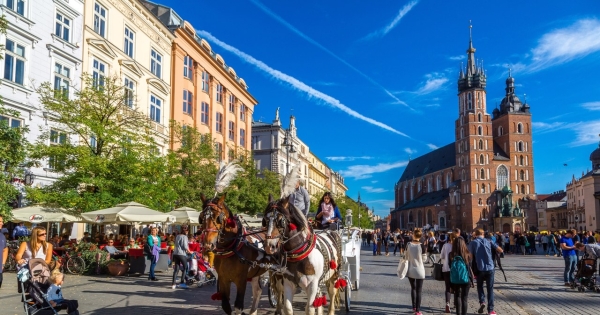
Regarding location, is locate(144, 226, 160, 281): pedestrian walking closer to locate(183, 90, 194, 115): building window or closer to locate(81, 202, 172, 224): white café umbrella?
locate(81, 202, 172, 224): white café umbrella

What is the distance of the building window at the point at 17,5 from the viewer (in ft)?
74.9

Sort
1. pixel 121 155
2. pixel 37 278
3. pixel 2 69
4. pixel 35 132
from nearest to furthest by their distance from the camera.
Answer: pixel 37 278 → pixel 121 155 → pixel 2 69 → pixel 35 132

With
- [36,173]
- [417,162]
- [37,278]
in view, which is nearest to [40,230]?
[37,278]

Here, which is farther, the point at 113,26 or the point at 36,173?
the point at 113,26

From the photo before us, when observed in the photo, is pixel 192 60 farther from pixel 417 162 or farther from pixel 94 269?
pixel 417 162

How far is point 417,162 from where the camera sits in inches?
6260

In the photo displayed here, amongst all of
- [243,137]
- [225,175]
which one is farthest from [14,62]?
[243,137]

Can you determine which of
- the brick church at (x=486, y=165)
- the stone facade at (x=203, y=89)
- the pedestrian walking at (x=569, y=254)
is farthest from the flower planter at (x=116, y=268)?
the brick church at (x=486, y=165)

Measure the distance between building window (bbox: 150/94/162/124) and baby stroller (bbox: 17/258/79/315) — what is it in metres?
28.1

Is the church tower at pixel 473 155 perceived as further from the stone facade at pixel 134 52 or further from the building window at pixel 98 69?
the building window at pixel 98 69

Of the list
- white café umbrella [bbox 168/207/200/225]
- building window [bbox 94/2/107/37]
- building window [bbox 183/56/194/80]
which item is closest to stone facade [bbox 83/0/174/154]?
building window [bbox 94/2/107/37]

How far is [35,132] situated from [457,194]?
107614mm

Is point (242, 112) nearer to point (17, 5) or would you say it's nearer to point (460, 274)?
point (17, 5)

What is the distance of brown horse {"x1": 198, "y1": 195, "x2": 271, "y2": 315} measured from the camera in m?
8.47
